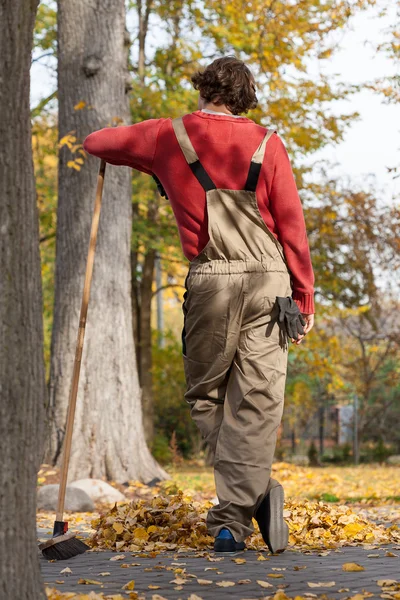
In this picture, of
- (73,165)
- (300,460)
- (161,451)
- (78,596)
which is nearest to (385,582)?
(78,596)

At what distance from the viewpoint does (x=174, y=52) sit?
17.9 metres

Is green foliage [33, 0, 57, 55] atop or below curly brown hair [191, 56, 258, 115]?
atop

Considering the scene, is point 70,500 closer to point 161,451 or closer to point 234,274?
point 234,274

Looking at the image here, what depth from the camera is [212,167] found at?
456cm

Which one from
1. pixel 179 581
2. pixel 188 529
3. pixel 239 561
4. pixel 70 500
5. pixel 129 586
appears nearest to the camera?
pixel 129 586

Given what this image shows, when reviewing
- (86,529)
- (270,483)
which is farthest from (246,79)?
(86,529)

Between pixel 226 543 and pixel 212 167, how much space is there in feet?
5.83

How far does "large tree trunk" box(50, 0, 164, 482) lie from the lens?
357 inches

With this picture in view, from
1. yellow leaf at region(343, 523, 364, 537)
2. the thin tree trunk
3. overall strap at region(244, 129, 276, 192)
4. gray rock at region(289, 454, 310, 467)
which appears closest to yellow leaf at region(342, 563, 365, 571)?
yellow leaf at region(343, 523, 364, 537)

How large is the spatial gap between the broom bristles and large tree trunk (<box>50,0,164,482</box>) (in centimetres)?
445

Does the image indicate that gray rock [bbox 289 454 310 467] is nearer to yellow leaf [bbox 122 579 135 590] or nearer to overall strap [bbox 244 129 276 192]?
overall strap [bbox 244 129 276 192]

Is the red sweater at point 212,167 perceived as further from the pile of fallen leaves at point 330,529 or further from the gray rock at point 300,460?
the gray rock at point 300,460

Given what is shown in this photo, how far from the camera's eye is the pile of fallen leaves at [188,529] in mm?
4777

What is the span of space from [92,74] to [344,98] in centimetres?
796
